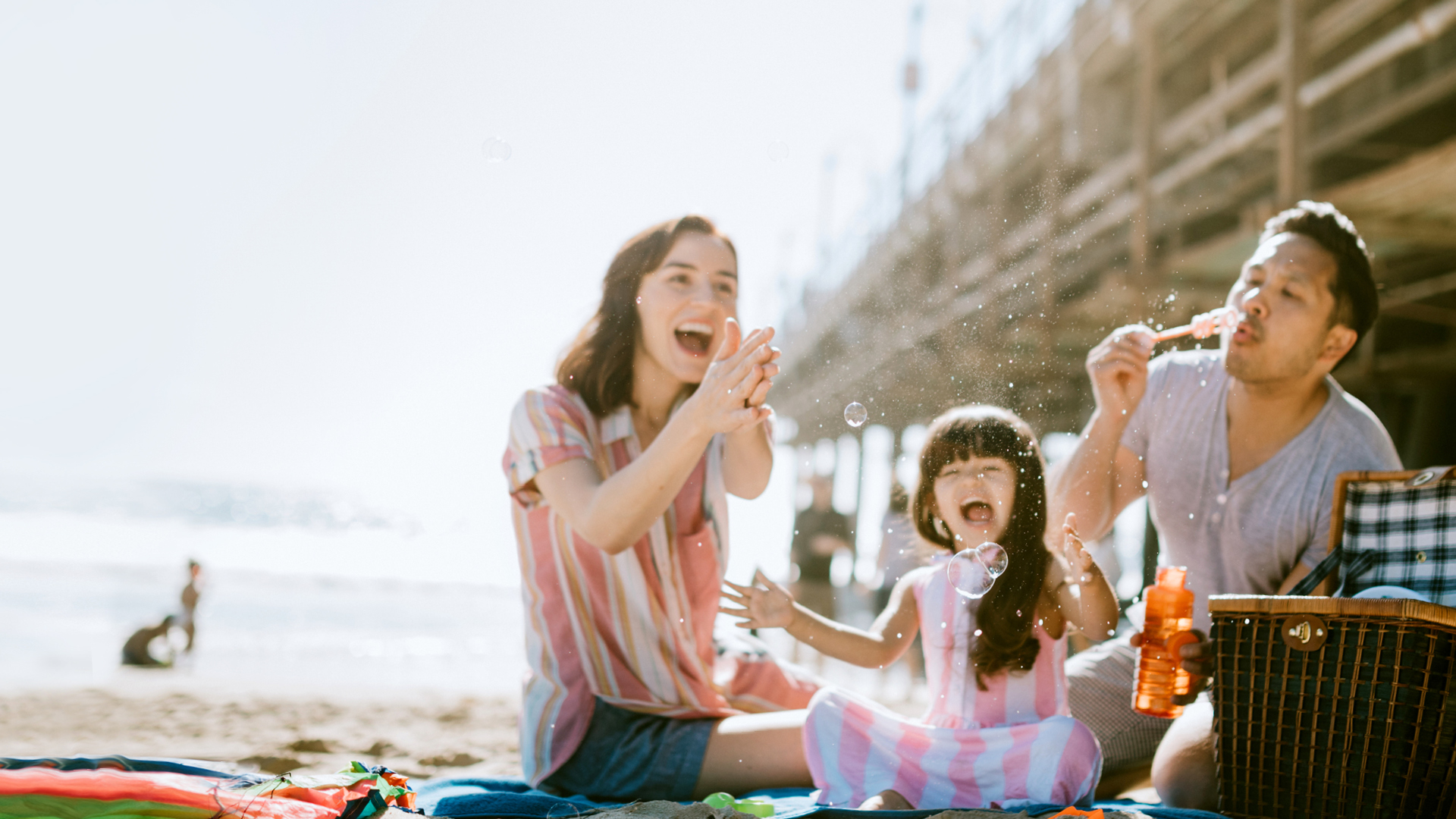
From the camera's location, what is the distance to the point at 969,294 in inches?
88.7

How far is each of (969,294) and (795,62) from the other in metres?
0.85

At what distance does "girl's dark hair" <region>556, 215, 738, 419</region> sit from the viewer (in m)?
2.02

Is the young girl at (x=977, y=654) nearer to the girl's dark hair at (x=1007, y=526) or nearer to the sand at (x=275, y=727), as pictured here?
the girl's dark hair at (x=1007, y=526)

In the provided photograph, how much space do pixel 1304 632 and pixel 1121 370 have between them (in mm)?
597

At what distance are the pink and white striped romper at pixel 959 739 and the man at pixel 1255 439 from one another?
383mm

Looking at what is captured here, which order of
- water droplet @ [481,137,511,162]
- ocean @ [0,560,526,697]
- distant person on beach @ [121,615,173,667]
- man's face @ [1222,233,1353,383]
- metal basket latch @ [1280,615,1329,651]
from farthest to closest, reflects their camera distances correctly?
distant person on beach @ [121,615,173,667], ocean @ [0,560,526,697], water droplet @ [481,137,511,162], man's face @ [1222,233,1353,383], metal basket latch @ [1280,615,1329,651]

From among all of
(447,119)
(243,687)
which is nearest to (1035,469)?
(447,119)

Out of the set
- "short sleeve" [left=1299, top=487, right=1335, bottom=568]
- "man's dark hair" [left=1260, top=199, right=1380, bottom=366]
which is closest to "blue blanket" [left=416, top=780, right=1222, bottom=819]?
"short sleeve" [left=1299, top=487, right=1335, bottom=568]

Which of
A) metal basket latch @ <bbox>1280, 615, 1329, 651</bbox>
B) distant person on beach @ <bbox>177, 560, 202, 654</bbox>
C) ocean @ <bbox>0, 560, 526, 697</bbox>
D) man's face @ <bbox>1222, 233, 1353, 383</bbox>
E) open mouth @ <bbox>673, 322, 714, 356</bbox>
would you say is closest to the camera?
metal basket latch @ <bbox>1280, 615, 1329, 651</bbox>

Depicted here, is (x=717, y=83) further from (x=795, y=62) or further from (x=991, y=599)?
(x=991, y=599)

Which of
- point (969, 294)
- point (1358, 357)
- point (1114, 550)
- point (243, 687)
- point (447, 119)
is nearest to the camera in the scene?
point (1114, 550)

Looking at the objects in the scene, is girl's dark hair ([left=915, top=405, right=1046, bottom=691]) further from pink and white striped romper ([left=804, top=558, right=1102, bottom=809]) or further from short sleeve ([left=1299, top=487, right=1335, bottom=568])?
short sleeve ([left=1299, top=487, right=1335, bottom=568])

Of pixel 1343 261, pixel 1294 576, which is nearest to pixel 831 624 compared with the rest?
pixel 1294 576

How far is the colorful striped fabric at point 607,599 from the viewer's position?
2.01 meters
